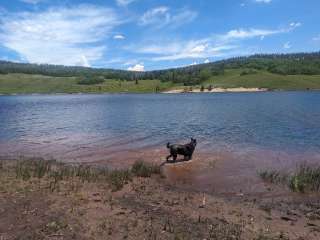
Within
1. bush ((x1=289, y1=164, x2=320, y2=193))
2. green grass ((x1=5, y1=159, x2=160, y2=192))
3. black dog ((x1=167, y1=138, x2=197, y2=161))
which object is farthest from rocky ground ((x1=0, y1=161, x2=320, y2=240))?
black dog ((x1=167, y1=138, x2=197, y2=161))

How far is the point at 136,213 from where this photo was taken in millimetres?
11258

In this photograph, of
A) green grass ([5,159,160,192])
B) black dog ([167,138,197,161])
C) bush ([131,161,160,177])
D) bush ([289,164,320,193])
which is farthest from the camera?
black dog ([167,138,197,161])

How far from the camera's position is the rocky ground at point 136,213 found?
31.9 feet

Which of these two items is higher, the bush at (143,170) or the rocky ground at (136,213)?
the rocky ground at (136,213)

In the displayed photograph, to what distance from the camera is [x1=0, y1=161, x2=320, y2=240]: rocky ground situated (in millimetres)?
9717

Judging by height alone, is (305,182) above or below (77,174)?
below

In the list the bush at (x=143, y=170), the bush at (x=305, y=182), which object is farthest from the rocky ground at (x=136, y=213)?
the bush at (x=143, y=170)

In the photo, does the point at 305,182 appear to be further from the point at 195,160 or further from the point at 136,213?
the point at 136,213

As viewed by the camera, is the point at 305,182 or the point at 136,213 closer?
the point at 136,213

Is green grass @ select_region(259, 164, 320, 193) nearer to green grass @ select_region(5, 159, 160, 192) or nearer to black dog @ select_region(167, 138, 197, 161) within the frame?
black dog @ select_region(167, 138, 197, 161)

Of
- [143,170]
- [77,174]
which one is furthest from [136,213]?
[143,170]

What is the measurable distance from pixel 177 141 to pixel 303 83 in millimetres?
179914

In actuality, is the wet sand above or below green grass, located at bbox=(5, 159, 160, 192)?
below

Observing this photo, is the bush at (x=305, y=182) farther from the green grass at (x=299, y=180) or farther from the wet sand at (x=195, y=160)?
the wet sand at (x=195, y=160)
